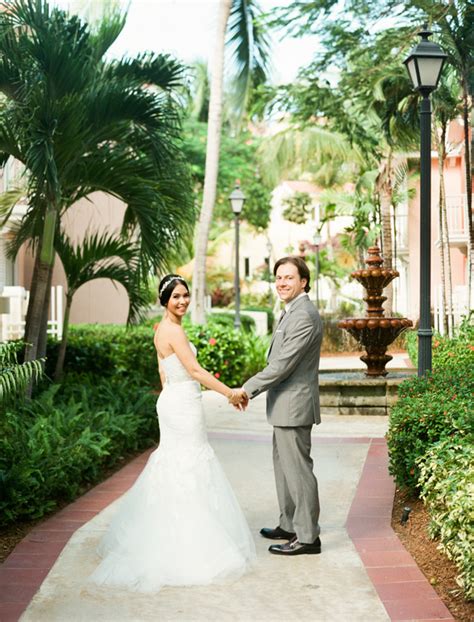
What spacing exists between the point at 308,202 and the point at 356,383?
4865cm

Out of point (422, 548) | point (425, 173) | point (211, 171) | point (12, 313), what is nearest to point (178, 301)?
point (422, 548)

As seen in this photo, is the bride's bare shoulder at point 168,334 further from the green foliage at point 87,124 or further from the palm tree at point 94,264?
the palm tree at point 94,264

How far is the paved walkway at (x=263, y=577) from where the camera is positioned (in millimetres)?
4402

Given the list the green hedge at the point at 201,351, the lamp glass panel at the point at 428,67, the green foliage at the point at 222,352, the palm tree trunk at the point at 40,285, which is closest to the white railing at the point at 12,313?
the green hedge at the point at 201,351

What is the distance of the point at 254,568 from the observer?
16.9ft

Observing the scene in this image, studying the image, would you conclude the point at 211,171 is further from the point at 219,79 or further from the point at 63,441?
the point at 63,441

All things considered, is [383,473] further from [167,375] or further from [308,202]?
[308,202]

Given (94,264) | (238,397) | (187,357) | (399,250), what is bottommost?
(238,397)

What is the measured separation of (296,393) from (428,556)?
1.26 metres

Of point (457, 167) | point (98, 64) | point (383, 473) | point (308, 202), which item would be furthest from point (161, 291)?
point (308, 202)

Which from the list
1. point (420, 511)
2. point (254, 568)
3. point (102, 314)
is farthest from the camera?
point (102, 314)

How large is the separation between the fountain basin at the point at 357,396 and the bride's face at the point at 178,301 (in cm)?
700

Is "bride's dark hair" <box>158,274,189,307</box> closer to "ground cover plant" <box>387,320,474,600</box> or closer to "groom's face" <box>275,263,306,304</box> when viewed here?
"groom's face" <box>275,263,306,304</box>

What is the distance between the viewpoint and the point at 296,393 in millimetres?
5410
